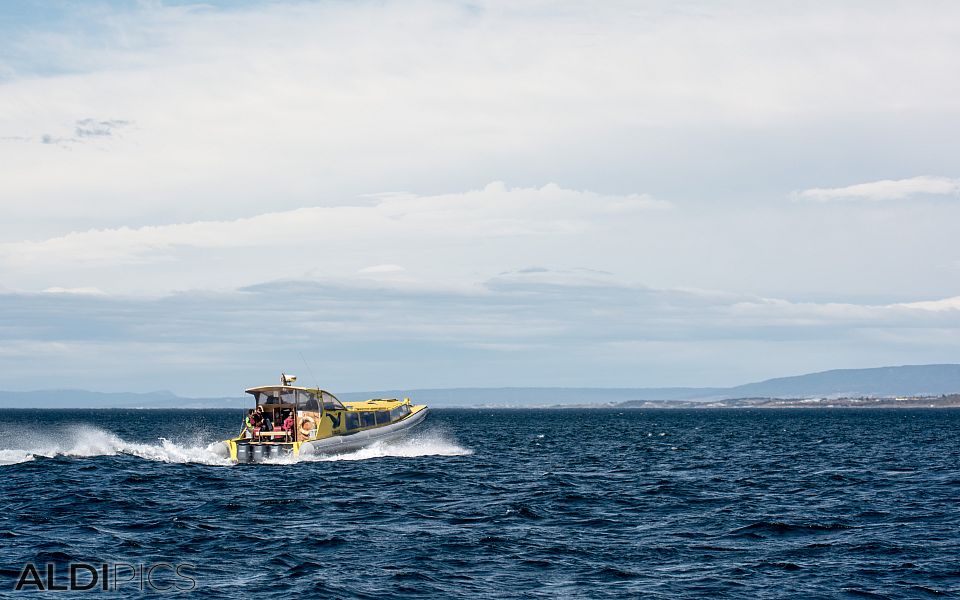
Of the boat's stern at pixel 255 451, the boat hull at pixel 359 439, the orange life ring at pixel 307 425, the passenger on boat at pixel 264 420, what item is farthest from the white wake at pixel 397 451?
the passenger on boat at pixel 264 420

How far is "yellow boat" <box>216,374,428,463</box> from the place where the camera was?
48.3 meters

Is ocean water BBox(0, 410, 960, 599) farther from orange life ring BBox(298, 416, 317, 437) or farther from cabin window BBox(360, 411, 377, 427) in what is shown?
cabin window BBox(360, 411, 377, 427)

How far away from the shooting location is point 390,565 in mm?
23516

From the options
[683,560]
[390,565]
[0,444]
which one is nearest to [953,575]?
[683,560]

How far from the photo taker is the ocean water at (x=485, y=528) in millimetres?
21750

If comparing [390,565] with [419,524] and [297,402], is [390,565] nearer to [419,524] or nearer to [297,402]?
Answer: [419,524]

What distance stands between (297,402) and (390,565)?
2765 centimetres

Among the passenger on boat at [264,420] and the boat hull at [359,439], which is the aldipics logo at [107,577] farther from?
the passenger on boat at [264,420]

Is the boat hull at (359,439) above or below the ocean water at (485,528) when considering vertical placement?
above

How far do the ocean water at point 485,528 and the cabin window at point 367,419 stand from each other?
4.92 m

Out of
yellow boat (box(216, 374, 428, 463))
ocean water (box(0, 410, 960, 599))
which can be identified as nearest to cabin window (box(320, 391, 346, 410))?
yellow boat (box(216, 374, 428, 463))

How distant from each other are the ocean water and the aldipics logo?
148 millimetres

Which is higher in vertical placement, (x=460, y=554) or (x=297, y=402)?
(x=297, y=402)

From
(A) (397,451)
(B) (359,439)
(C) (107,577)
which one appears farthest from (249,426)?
(C) (107,577)
